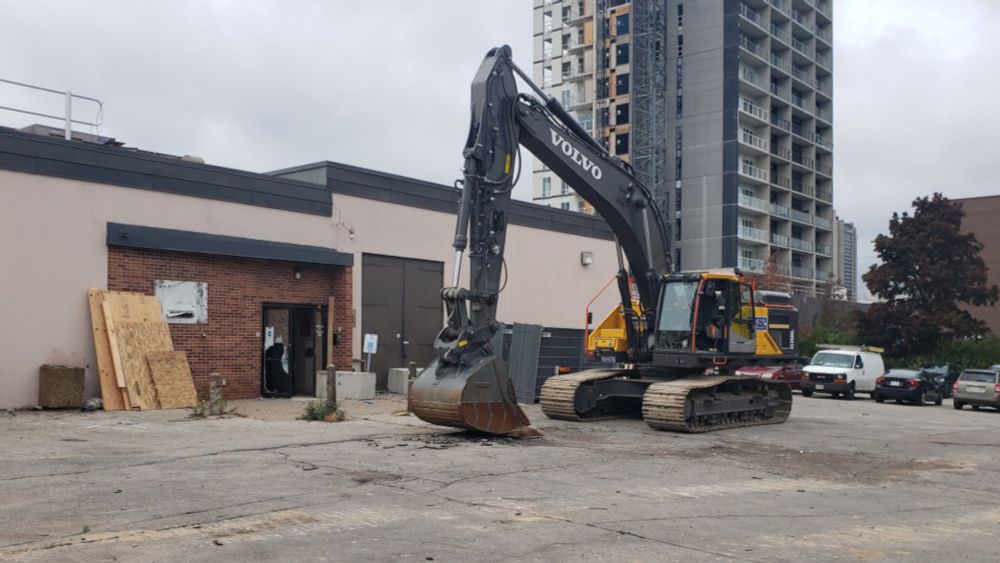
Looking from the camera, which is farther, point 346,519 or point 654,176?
point 654,176

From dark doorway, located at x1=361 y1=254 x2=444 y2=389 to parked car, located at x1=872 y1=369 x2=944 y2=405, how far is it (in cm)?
1494

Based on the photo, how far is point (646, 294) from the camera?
17.4 meters

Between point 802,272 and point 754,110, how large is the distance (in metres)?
14.8

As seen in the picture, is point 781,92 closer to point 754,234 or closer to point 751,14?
point 751,14

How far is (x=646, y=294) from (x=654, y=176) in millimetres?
56787

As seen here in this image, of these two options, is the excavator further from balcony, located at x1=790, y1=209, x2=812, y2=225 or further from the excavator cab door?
balcony, located at x1=790, y1=209, x2=812, y2=225

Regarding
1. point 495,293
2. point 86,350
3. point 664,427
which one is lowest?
point 664,427

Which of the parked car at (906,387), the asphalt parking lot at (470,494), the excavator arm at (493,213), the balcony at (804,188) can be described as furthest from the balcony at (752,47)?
the asphalt parking lot at (470,494)

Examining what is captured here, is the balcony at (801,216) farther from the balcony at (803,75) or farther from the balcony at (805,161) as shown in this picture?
the balcony at (803,75)

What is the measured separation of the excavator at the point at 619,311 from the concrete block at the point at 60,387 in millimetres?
7607

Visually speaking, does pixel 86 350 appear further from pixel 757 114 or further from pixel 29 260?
pixel 757 114

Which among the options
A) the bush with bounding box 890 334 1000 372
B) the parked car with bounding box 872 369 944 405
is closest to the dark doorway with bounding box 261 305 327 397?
the parked car with bounding box 872 369 944 405

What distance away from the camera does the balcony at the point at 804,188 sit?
78062 millimetres

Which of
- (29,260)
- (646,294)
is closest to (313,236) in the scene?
(29,260)
